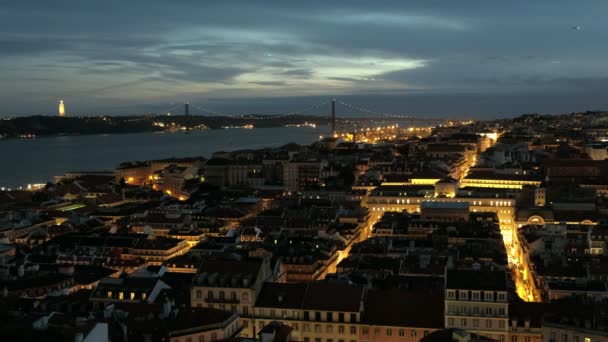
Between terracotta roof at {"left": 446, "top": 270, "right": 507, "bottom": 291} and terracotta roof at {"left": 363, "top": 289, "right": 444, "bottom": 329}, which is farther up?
terracotta roof at {"left": 446, "top": 270, "right": 507, "bottom": 291}

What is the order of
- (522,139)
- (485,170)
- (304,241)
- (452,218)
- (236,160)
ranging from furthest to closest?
(522,139), (236,160), (485,170), (452,218), (304,241)

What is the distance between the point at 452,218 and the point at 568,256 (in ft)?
32.7

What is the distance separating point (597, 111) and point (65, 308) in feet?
477

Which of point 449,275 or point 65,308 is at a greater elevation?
point 449,275

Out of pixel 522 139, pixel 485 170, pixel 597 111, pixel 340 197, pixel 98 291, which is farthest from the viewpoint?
pixel 597 111

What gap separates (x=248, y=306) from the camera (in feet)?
65.1

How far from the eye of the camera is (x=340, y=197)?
47719 mm

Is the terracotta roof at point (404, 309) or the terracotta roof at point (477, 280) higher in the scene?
the terracotta roof at point (477, 280)

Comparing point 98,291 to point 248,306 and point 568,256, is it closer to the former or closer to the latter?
point 248,306

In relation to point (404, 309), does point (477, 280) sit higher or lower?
higher

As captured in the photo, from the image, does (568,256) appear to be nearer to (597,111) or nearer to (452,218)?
(452,218)

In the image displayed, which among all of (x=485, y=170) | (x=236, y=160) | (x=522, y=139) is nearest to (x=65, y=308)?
(x=485, y=170)

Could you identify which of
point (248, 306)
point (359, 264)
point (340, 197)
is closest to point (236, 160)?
point (340, 197)

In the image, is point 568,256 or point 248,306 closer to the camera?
point 248,306
